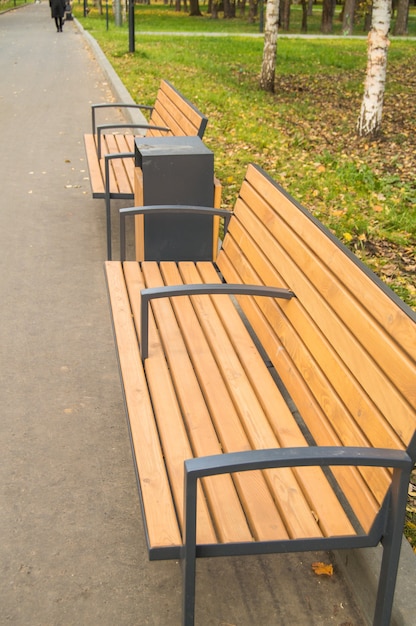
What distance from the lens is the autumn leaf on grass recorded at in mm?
2826

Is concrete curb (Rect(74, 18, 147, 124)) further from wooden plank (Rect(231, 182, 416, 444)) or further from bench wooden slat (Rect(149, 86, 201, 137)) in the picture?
wooden plank (Rect(231, 182, 416, 444))

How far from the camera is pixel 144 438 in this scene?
2.78m

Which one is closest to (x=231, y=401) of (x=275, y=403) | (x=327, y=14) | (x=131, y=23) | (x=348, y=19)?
(x=275, y=403)

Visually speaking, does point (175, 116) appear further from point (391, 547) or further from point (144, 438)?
point (391, 547)

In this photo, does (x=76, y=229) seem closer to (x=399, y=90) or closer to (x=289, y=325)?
(x=289, y=325)

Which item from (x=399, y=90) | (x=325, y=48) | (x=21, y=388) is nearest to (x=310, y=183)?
(x=21, y=388)

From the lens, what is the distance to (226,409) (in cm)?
296

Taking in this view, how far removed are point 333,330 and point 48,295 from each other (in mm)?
2999

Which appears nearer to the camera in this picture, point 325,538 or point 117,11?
point 325,538

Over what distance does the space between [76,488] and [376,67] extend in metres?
8.47

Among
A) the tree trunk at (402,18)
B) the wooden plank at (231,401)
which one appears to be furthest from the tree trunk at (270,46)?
the tree trunk at (402,18)

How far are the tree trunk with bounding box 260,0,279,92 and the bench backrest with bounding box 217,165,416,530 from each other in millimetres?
11706

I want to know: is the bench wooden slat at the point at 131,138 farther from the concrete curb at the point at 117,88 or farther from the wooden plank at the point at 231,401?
the concrete curb at the point at 117,88

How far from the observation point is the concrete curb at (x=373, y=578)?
2.47 m
